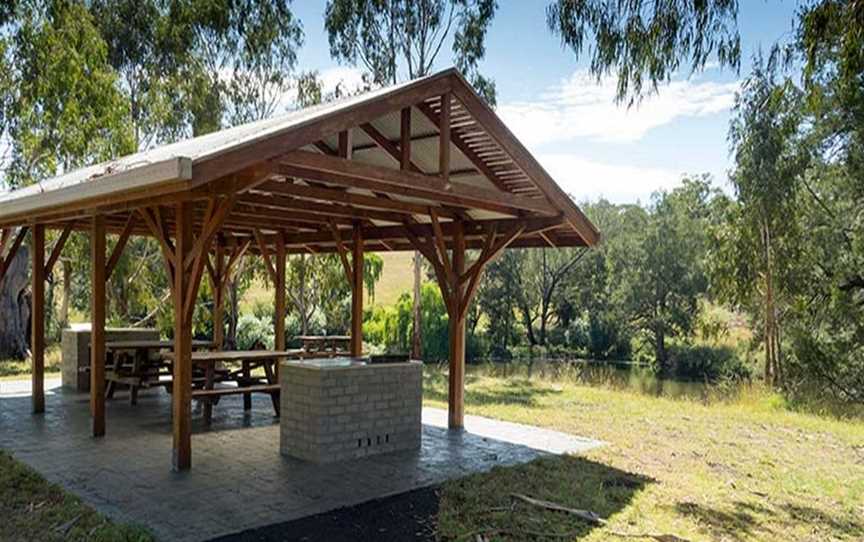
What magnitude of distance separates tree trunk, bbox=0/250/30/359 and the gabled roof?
309 inches

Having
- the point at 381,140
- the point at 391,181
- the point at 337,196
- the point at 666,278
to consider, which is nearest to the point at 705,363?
the point at 666,278

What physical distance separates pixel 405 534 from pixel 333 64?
13370 millimetres

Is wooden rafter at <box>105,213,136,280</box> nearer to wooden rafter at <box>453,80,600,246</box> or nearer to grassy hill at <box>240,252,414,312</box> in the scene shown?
wooden rafter at <box>453,80,600,246</box>

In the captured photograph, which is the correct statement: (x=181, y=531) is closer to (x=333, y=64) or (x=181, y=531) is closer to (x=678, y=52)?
(x=678, y=52)

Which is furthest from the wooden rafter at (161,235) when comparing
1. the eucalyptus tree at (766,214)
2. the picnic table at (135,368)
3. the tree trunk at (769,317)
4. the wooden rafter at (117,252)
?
the tree trunk at (769,317)

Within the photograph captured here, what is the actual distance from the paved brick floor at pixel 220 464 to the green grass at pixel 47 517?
110 millimetres

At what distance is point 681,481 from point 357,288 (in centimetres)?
483

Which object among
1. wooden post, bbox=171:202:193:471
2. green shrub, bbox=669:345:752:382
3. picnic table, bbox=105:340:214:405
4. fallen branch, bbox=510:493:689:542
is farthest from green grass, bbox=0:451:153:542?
green shrub, bbox=669:345:752:382

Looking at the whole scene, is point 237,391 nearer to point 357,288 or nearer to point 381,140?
point 357,288

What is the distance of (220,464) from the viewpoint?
526 centimetres

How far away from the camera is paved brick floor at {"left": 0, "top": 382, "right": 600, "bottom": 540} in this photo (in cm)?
417

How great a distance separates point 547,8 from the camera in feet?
13.8

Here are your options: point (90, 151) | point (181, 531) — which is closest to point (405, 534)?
point (181, 531)

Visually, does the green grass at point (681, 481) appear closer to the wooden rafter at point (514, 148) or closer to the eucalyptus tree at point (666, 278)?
the wooden rafter at point (514, 148)
